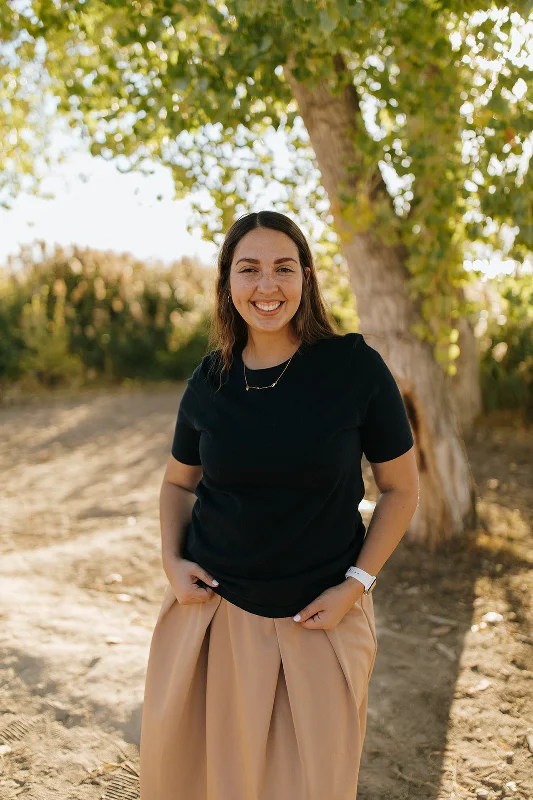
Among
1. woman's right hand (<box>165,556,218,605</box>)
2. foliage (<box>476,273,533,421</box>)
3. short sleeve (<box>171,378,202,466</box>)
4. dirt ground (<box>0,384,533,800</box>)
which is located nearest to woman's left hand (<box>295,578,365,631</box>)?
woman's right hand (<box>165,556,218,605</box>)

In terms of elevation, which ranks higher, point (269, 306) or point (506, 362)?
point (269, 306)

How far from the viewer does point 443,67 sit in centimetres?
345

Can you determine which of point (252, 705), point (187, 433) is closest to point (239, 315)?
point (187, 433)

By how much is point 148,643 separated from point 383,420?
221 cm

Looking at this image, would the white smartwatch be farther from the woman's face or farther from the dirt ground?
the dirt ground

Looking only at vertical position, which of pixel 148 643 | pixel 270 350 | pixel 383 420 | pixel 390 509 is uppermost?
pixel 270 350

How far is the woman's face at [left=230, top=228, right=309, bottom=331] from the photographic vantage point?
1967 mm

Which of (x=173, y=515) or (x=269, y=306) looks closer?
(x=269, y=306)

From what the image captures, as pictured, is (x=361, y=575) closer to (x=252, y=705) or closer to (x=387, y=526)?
(x=387, y=526)

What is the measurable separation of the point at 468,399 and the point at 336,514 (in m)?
5.38

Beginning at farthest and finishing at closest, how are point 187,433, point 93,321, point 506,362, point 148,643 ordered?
point 93,321
point 506,362
point 148,643
point 187,433

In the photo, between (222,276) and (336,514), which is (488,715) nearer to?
(336,514)

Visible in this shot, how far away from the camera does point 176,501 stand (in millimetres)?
2250

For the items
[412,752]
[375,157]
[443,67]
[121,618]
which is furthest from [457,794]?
[443,67]
